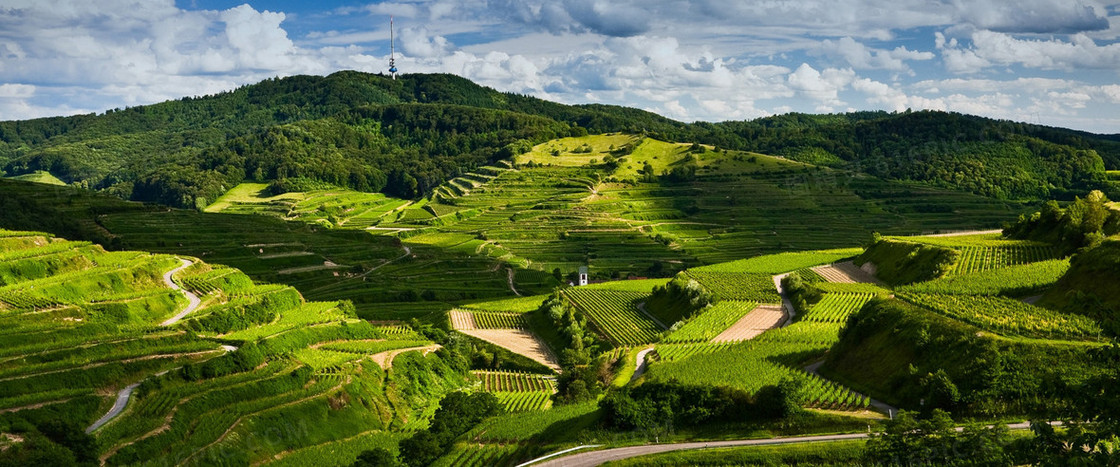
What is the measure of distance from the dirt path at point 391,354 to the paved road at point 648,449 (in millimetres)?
29046

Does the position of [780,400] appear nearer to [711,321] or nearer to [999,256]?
[711,321]

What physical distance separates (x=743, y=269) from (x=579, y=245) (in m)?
47.5

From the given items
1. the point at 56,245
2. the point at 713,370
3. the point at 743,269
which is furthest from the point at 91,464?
the point at 743,269

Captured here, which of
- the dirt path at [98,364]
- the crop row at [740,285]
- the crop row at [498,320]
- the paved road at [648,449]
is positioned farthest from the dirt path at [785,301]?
the dirt path at [98,364]

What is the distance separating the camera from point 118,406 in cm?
4525

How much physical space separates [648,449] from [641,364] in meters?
25.9

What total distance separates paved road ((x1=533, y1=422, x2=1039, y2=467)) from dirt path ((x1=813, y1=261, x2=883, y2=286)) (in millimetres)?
50369

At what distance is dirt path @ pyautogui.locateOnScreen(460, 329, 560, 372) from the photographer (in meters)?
77.2

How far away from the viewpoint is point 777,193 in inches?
6683

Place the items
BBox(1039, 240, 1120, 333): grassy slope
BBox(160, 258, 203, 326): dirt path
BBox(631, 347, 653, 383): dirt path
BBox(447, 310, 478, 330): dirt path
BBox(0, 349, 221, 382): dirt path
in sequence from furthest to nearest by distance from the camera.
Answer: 1. BBox(447, 310, 478, 330): dirt path
2. BBox(160, 258, 203, 326): dirt path
3. BBox(631, 347, 653, 383): dirt path
4. BBox(1039, 240, 1120, 333): grassy slope
5. BBox(0, 349, 221, 382): dirt path

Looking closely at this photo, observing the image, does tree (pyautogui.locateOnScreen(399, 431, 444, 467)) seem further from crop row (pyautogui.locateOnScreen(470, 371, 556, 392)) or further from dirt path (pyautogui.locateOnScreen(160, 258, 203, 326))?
dirt path (pyautogui.locateOnScreen(160, 258, 203, 326))

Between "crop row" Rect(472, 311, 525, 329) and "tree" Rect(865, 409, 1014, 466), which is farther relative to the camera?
"crop row" Rect(472, 311, 525, 329)

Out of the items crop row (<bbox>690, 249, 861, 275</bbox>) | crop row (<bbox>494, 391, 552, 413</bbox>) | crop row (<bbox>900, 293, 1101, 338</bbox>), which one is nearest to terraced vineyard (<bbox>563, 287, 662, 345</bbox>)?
crop row (<bbox>494, 391, 552, 413</bbox>)

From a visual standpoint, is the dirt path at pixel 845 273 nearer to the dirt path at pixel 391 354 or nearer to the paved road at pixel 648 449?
the dirt path at pixel 391 354
